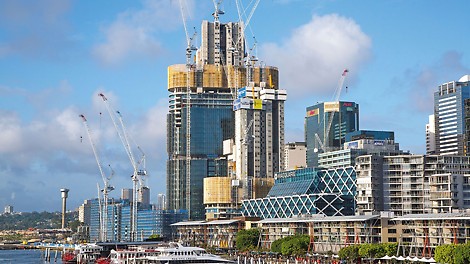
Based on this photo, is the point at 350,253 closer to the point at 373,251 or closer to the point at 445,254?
the point at 373,251

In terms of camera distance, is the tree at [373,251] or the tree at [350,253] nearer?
the tree at [373,251]

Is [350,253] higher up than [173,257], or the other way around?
[173,257]

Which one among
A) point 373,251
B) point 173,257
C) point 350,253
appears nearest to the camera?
point 173,257

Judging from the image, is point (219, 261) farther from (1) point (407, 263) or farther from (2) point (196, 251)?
(1) point (407, 263)

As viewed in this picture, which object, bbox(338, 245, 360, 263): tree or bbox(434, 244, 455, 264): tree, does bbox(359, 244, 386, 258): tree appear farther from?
bbox(434, 244, 455, 264): tree

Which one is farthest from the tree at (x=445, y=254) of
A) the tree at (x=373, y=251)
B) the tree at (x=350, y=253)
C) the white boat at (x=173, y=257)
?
the white boat at (x=173, y=257)

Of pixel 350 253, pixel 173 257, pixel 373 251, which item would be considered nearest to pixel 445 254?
pixel 373 251

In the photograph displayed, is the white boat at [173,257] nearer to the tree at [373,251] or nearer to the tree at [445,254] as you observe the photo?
the tree at [373,251]

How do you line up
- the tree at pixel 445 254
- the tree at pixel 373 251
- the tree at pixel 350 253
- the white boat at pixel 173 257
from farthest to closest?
the tree at pixel 350 253 → the tree at pixel 373 251 → the white boat at pixel 173 257 → the tree at pixel 445 254

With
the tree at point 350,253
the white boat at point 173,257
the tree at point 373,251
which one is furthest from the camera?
the tree at point 350,253

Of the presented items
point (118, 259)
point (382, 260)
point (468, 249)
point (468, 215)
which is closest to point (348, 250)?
point (382, 260)

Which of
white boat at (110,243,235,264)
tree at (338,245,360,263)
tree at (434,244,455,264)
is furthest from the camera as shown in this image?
tree at (338,245,360,263)

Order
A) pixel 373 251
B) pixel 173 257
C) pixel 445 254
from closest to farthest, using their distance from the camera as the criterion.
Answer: pixel 445 254 < pixel 173 257 < pixel 373 251

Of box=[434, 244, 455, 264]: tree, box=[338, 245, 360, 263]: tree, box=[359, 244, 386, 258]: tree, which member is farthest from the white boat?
box=[434, 244, 455, 264]: tree
